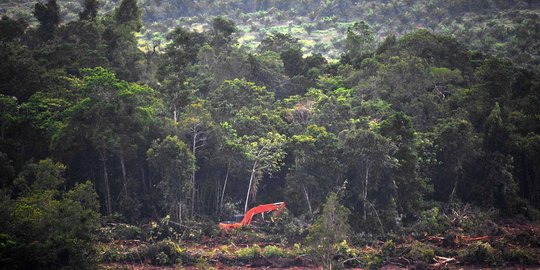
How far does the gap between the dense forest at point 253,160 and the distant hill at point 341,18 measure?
13.8 m

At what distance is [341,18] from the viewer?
224ft

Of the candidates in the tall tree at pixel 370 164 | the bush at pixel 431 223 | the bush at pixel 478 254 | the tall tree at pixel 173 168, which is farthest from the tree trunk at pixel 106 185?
the bush at pixel 478 254

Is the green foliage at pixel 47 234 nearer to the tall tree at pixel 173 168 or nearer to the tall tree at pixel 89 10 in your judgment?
the tall tree at pixel 173 168

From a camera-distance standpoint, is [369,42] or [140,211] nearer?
[140,211]

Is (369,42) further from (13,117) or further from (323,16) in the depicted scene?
(13,117)

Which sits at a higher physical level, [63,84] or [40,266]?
[63,84]

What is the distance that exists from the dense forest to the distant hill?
13.8 m

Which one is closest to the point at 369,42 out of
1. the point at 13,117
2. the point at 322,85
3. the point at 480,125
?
the point at 322,85

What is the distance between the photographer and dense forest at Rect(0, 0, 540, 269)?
932 inches

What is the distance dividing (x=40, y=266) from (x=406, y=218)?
17.5 metres

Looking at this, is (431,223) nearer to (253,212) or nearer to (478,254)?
(478,254)

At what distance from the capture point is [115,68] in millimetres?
33219

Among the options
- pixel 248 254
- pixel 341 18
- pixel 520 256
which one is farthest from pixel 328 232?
pixel 341 18

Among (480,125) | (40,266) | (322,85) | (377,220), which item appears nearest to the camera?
(40,266)
